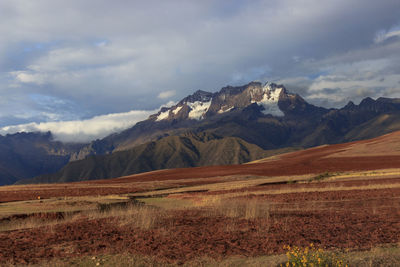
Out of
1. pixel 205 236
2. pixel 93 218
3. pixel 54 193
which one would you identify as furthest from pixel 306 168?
pixel 205 236

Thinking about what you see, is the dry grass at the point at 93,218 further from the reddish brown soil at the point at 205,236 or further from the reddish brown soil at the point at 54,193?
Result: the reddish brown soil at the point at 54,193

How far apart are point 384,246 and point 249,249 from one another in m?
6.07

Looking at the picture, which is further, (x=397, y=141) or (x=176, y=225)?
(x=397, y=141)

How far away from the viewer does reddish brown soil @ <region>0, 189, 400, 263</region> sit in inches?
631

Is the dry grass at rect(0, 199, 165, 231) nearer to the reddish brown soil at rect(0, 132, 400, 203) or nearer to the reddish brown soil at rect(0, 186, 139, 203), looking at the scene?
the reddish brown soil at rect(0, 186, 139, 203)

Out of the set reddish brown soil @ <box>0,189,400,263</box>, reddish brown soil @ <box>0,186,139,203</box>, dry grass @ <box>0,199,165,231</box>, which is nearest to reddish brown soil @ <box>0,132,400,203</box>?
reddish brown soil @ <box>0,186,139,203</box>

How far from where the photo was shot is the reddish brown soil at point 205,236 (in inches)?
631

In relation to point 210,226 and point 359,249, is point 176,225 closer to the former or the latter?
point 210,226

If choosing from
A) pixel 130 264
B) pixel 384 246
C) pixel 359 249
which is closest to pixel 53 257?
pixel 130 264

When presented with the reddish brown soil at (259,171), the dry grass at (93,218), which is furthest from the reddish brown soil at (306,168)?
the dry grass at (93,218)

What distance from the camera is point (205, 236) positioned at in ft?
61.4

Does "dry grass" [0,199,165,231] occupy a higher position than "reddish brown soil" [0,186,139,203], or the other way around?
"dry grass" [0,199,165,231]

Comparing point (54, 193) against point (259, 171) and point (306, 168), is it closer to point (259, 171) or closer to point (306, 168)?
point (259, 171)

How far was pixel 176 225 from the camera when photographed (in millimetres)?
21625
